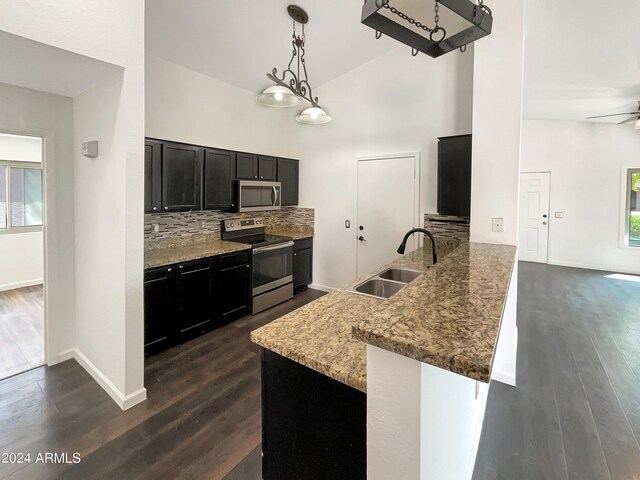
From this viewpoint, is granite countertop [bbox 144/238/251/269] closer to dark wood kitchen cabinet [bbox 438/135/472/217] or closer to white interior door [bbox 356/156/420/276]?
white interior door [bbox 356/156/420/276]

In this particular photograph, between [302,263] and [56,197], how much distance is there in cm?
304

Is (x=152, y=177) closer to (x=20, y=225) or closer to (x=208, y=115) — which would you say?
(x=208, y=115)

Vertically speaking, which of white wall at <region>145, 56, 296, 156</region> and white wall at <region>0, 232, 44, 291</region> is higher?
white wall at <region>145, 56, 296, 156</region>

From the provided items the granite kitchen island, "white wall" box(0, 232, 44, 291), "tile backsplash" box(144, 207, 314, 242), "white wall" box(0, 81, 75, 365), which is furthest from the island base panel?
"white wall" box(0, 232, 44, 291)

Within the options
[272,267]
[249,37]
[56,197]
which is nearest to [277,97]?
[249,37]

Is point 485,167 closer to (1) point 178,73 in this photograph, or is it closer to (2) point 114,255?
(2) point 114,255

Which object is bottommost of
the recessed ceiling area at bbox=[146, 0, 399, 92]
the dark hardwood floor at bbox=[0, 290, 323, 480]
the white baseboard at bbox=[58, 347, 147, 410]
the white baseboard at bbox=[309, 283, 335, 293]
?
the dark hardwood floor at bbox=[0, 290, 323, 480]

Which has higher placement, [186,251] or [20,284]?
[186,251]

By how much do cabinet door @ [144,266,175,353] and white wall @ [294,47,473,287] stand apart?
8.18 ft

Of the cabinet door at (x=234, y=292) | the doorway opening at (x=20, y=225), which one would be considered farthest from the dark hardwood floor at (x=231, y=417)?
the doorway opening at (x=20, y=225)

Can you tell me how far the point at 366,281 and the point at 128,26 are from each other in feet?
7.53

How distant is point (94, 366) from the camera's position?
254 cm

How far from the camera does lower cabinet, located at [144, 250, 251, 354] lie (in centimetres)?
279

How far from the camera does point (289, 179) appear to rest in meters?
4.82
